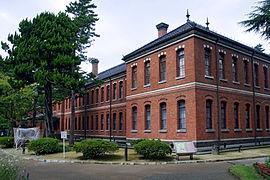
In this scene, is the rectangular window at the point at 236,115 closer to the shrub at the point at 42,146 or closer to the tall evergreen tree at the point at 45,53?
the tall evergreen tree at the point at 45,53

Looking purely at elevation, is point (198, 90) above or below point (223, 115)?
above

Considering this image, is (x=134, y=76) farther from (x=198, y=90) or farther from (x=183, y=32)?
(x=198, y=90)

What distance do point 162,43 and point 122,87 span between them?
423 inches

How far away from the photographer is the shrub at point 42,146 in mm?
18625

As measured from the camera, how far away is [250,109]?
2303cm

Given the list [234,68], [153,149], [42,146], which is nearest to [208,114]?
[234,68]

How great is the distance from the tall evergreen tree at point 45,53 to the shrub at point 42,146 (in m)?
3.82

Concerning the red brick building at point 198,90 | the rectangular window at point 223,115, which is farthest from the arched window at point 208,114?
the rectangular window at point 223,115

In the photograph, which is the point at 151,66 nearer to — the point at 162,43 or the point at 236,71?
the point at 162,43

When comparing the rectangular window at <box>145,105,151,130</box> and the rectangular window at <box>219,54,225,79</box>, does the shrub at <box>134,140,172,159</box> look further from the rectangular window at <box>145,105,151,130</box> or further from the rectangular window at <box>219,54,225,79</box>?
the rectangular window at <box>219,54,225,79</box>

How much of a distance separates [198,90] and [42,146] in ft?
40.8

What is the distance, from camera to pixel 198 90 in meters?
18.4

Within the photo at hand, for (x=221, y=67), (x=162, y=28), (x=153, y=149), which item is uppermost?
(x=162, y=28)

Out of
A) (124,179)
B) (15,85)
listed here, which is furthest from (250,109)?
(15,85)
